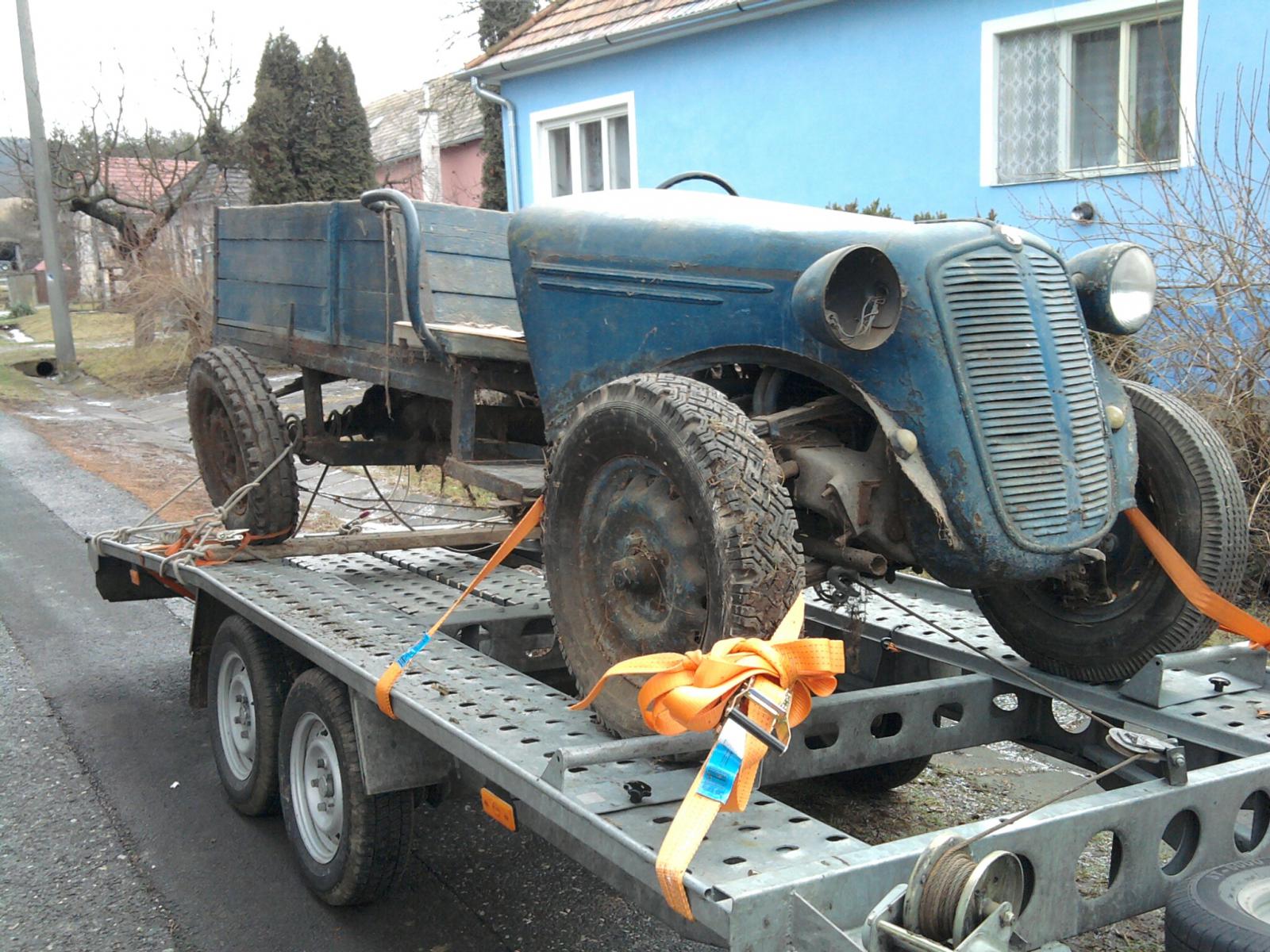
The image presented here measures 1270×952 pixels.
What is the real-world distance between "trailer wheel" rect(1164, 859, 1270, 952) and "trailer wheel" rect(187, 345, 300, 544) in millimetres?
4142

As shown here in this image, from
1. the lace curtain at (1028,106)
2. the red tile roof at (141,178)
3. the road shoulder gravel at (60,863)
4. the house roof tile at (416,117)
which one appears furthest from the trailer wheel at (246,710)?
the red tile roof at (141,178)

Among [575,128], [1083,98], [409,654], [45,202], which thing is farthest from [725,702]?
[45,202]

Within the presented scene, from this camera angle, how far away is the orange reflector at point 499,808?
3.09m

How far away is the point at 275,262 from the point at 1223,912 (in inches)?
191

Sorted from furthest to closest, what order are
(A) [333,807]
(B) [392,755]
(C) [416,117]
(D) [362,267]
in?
(C) [416,117] → (D) [362,267] → (A) [333,807] → (B) [392,755]

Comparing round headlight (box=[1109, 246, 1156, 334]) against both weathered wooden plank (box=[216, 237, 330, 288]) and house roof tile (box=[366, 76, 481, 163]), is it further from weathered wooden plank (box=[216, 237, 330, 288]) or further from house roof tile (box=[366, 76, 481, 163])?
house roof tile (box=[366, 76, 481, 163])

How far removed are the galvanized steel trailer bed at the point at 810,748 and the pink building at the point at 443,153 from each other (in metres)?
21.7

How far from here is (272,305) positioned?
6.01 meters

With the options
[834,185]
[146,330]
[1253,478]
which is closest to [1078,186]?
[834,185]

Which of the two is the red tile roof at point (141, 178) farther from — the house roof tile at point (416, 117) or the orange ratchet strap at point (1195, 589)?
Answer: the orange ratchet strap at point (1195, 589)

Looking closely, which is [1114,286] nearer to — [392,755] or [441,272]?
[392,755]

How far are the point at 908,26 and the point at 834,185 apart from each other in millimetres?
1442

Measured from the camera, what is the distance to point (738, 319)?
3.49 metres

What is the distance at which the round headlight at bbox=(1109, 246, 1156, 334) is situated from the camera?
354 cm
